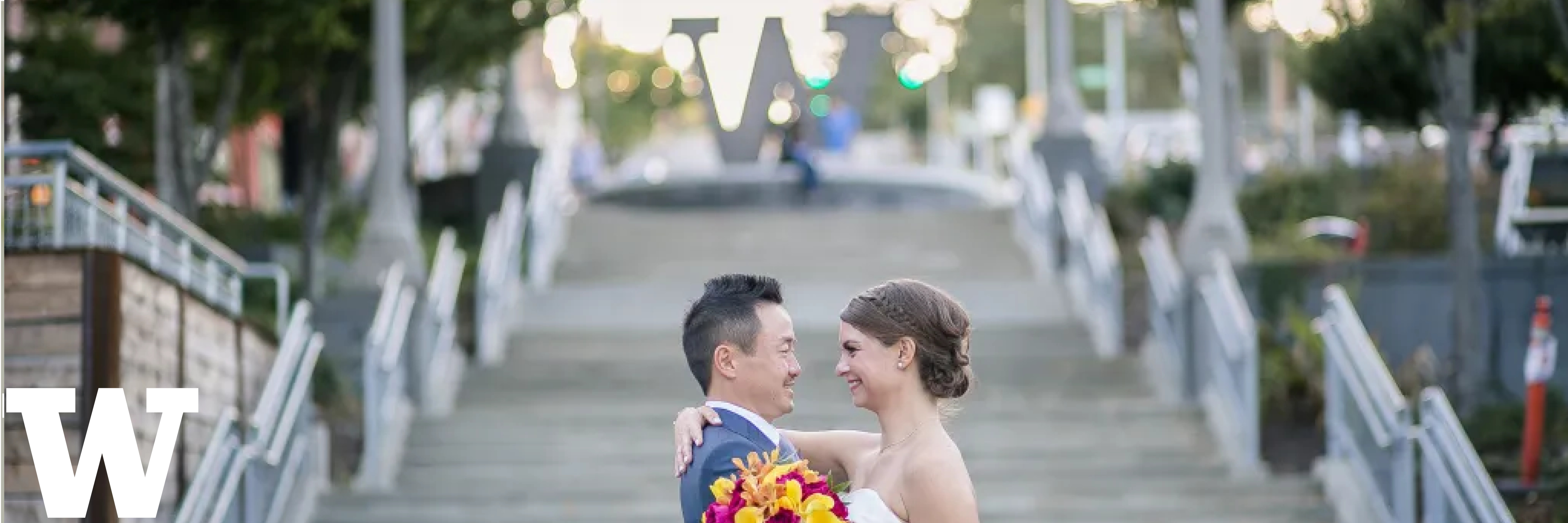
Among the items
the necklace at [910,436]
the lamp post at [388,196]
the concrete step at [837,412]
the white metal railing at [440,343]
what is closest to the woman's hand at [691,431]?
the necklace at [910,436]

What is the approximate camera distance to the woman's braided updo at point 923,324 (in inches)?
221

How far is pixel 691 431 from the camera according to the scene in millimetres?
5660

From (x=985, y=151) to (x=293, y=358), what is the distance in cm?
5081

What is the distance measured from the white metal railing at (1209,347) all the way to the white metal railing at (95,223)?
5638 mm

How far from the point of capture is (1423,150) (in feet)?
110

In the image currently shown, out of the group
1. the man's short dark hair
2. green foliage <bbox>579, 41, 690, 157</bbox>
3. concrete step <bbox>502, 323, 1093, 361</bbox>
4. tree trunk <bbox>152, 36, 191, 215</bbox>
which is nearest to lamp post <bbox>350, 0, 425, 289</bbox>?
concrete step <bbox>502, 323, 1093, 361</bbox>

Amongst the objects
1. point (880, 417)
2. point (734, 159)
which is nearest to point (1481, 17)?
point (880, 417)

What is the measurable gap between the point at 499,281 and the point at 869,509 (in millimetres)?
14232

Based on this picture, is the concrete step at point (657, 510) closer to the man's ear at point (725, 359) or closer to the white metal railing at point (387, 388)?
the white metal railing at point (387, 388)

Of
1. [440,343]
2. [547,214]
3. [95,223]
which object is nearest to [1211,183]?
[440,343]

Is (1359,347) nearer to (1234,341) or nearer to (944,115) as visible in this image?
(1234,341)

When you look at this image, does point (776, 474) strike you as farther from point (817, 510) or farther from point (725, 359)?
point (725, 359)

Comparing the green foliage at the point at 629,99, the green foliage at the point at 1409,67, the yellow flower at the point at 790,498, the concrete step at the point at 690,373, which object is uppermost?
the green foliage at the point at 629,99

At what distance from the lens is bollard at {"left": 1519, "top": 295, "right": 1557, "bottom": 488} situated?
13.6 meters
